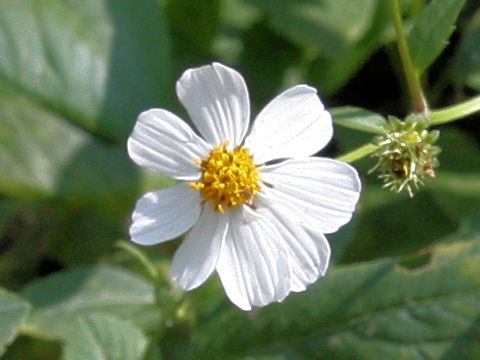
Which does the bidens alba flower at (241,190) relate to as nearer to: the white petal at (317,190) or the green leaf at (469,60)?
the white petal at (317,190)

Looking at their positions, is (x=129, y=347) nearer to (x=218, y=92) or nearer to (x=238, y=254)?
(x=238, y=254)

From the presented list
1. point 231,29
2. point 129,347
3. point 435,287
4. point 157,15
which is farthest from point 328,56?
point 129,347

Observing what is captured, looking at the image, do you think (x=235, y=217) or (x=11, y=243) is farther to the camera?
(x=11, y=243)

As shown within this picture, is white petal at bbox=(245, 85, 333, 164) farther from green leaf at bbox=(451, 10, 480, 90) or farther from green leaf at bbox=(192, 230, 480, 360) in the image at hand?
green leaf at bbox=(451, 10, 480, 90)

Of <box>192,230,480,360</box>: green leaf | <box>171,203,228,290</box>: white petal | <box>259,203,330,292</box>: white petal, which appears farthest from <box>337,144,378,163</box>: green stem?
<box>192,230,480,360</box>: green leaf

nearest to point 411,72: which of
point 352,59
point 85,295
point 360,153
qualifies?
point 360,153

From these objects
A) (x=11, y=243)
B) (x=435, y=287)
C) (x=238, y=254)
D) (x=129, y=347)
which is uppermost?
(x=238, y=254)

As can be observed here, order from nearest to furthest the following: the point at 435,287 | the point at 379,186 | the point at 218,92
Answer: the point at 218,92 → the point at 435,287 → the point at 379,186
